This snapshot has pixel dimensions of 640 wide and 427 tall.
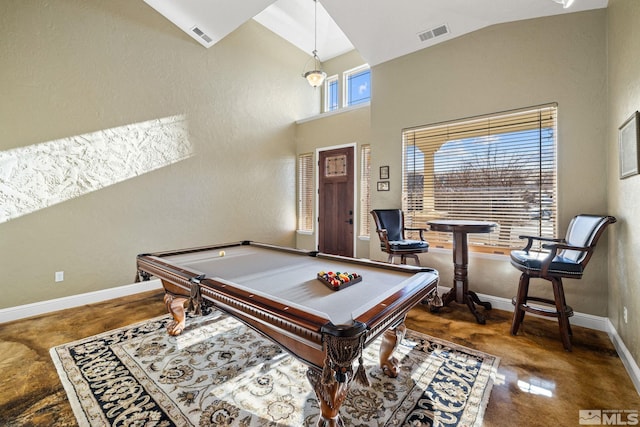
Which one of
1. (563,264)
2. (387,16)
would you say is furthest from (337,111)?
(563,264)

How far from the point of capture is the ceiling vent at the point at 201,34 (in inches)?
171

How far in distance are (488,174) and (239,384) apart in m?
3.38

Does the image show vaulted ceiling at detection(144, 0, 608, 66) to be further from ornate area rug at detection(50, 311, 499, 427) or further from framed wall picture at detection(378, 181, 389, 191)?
ornate area rug at detection(50, 311, 499, 427)

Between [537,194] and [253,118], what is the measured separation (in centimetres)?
456

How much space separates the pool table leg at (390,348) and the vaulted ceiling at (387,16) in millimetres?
3532

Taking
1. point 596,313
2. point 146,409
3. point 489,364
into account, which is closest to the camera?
point 146,409

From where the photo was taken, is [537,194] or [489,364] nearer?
[489,364]

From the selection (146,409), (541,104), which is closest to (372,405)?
(146,409)

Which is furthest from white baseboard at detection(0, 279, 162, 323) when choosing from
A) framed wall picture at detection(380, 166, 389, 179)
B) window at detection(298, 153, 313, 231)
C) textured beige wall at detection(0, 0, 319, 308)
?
framed wall picture at detection(380, 166, 389, 179)

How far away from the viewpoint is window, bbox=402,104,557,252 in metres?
3.08

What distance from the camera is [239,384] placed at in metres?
1.88

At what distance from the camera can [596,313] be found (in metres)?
2.80

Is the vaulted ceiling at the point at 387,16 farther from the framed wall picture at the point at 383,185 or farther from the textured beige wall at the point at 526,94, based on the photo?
the framed wall picture at the point at 383,185

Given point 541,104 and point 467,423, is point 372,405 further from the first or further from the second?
point 541,104
